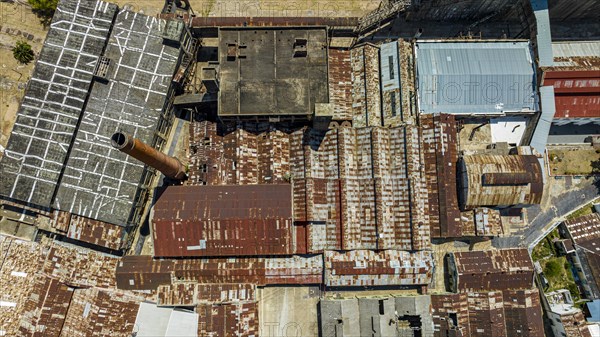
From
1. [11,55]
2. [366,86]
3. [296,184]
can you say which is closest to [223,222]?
[296,184]

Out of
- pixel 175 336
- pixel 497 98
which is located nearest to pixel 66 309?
pixel 175 336

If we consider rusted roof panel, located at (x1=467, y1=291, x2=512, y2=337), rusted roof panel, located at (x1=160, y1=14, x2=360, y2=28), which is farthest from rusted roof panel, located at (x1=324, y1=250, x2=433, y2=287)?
rusted roof panel, located at (x1=160, y1=14, x2=360, y2=28)

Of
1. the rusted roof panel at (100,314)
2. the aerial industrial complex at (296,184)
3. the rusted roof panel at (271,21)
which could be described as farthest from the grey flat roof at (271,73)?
the rusted roof panel at (100,314)

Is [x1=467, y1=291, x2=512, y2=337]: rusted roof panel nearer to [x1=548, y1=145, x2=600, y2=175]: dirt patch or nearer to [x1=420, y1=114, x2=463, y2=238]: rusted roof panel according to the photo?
[x1=420, y1=114, x2=463, y2=238]: rusted roof panel

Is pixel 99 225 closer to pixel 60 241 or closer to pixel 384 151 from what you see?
pixel 60 241

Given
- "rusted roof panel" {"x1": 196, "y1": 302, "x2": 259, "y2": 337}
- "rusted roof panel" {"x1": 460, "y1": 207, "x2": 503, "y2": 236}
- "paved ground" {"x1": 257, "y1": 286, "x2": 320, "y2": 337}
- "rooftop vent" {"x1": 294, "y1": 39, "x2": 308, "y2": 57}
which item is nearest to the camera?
"rusted roof panel" {"x1": 196, "y1": 302, "x2": 259, "y2": 337}

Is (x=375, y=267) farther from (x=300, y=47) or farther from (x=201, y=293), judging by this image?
(x=300, y=47)
